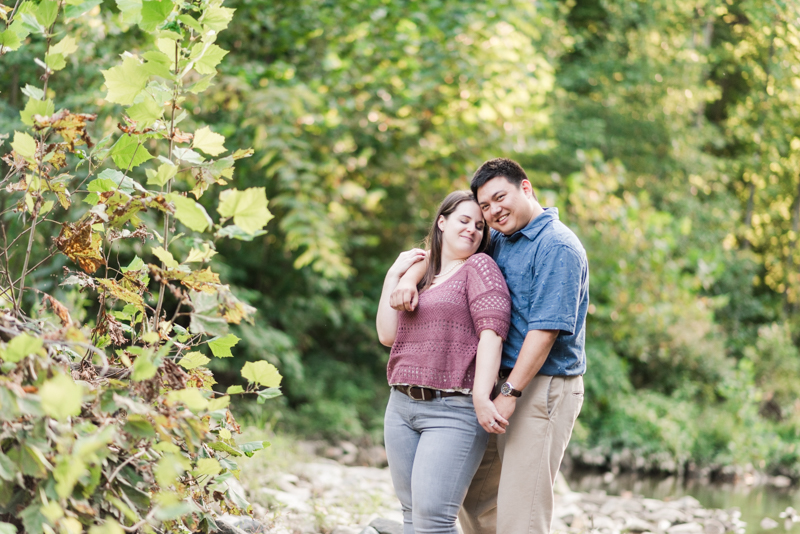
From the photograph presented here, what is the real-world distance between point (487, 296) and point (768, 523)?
4839 mm

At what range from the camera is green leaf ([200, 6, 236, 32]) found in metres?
1.96

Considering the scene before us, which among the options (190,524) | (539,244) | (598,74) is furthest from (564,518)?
(598,74)

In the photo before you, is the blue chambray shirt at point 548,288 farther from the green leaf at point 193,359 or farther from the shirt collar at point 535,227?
the green leaf at point 193,359

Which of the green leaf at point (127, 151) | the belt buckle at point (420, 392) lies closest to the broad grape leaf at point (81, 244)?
the green leaf at point (127, 151)

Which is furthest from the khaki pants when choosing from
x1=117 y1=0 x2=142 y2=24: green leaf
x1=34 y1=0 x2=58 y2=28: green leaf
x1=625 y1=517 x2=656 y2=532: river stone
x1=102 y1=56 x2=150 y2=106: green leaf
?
x1=625 y1=517 x2=656 y2=532: river stone

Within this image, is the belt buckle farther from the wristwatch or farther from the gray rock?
the gray rock

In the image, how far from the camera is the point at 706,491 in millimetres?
7453

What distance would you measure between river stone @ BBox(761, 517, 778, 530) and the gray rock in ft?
12.5

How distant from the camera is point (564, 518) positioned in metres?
5.09

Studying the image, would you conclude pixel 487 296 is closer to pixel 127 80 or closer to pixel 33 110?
pixel 127 80

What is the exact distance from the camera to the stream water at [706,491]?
6.58m

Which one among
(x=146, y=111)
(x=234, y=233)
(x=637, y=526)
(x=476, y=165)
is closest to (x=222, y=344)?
(x=234, y=233)

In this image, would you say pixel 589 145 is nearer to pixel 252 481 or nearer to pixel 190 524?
pixel 252 481

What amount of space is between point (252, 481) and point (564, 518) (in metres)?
2.37
